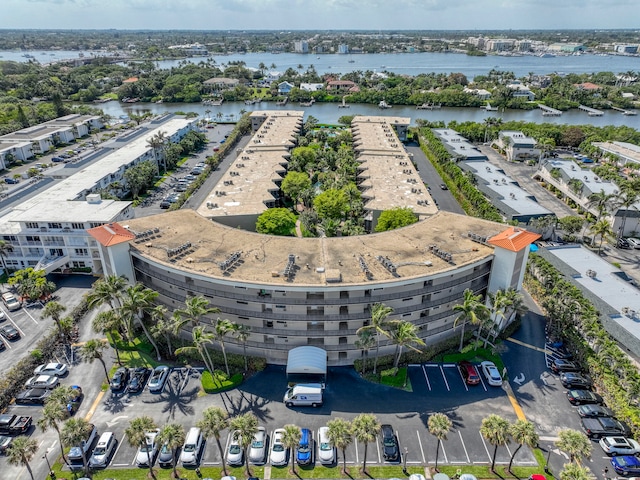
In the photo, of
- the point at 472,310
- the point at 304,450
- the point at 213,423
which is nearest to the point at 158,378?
the point at 213,423

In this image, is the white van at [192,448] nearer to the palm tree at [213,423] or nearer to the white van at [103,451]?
the palm tree at [213,423]

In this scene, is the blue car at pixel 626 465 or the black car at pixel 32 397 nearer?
the blue car at pixel 626 465

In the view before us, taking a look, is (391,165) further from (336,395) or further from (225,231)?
(336,395)

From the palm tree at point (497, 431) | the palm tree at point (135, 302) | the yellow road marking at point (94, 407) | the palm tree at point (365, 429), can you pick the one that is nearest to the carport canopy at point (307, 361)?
the palm tree at point (365, 429)

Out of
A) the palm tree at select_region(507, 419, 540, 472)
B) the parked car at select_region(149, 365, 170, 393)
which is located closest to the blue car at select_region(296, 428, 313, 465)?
the parked car at select_region(149, 365, 170, 393)

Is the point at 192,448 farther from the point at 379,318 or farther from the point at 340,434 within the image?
the point at 379,318

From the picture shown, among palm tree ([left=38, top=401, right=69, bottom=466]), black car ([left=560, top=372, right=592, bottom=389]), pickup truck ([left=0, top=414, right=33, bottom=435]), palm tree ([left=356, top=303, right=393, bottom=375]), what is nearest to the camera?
palm tree ([left=38, top=401, right=69, bottom=466])

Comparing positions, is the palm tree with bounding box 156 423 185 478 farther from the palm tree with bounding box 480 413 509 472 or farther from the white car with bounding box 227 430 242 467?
the palm tree with bounding box 480 413 509 472
